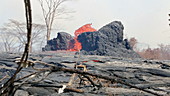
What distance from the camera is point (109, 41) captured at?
48.2 feet

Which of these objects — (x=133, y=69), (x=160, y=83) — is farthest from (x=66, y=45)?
(x=160, y=83)

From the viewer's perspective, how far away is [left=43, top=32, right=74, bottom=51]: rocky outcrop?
1811cm

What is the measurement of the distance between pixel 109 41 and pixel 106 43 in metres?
0.51

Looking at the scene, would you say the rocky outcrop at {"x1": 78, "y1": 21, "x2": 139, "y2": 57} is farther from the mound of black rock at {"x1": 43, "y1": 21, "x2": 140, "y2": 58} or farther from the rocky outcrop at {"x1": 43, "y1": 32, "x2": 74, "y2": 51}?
the rocky outcrop at {"x1": 43, "y1": 32, "x2": 74, "y2": 51}

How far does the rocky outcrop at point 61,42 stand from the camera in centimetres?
1811

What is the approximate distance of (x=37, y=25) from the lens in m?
20.4

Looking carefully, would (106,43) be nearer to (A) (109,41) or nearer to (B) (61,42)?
(A) (109,41)

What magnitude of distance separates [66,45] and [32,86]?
16.5 m

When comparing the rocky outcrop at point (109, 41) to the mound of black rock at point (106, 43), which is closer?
the mound of black rock at point (106, 43)

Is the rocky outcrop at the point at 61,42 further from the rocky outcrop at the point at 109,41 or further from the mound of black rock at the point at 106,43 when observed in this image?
the rocky outcrop at the point at 109,41

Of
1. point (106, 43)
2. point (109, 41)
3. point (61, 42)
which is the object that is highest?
point (61, 42)

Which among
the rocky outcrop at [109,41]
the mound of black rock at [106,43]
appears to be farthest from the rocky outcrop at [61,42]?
the rocky outcrop at [109,41]

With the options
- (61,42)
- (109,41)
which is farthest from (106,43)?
(61,42)

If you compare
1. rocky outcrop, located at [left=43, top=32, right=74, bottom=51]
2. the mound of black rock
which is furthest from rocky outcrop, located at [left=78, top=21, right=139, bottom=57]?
rocky outcrop, located at [left=43, top=32, right=74, bottom=51]
